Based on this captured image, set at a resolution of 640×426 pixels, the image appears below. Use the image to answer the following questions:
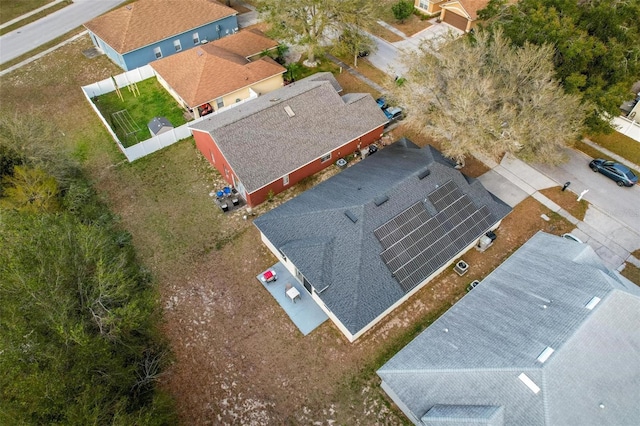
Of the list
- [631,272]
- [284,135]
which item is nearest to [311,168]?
[284,135]

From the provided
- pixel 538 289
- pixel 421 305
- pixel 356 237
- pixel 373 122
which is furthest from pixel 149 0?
pixel 538 289

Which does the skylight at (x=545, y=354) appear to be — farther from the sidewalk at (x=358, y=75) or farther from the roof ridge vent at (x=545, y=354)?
the sidewalk at (x=358, y=75)

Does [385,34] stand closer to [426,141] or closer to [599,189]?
[426,141]

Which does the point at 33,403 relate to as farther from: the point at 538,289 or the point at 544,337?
the point at 538,289

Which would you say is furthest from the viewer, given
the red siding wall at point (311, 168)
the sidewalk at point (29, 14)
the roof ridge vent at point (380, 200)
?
the sidewalk at point (29, 14)

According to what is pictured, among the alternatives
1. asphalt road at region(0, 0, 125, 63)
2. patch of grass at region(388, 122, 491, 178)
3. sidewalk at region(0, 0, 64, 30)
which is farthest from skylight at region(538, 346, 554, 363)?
sidewalk at region(0, 0, 64, 30)

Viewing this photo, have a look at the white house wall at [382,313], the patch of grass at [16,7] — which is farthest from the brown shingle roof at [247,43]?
the patch of grass at [16,7]
